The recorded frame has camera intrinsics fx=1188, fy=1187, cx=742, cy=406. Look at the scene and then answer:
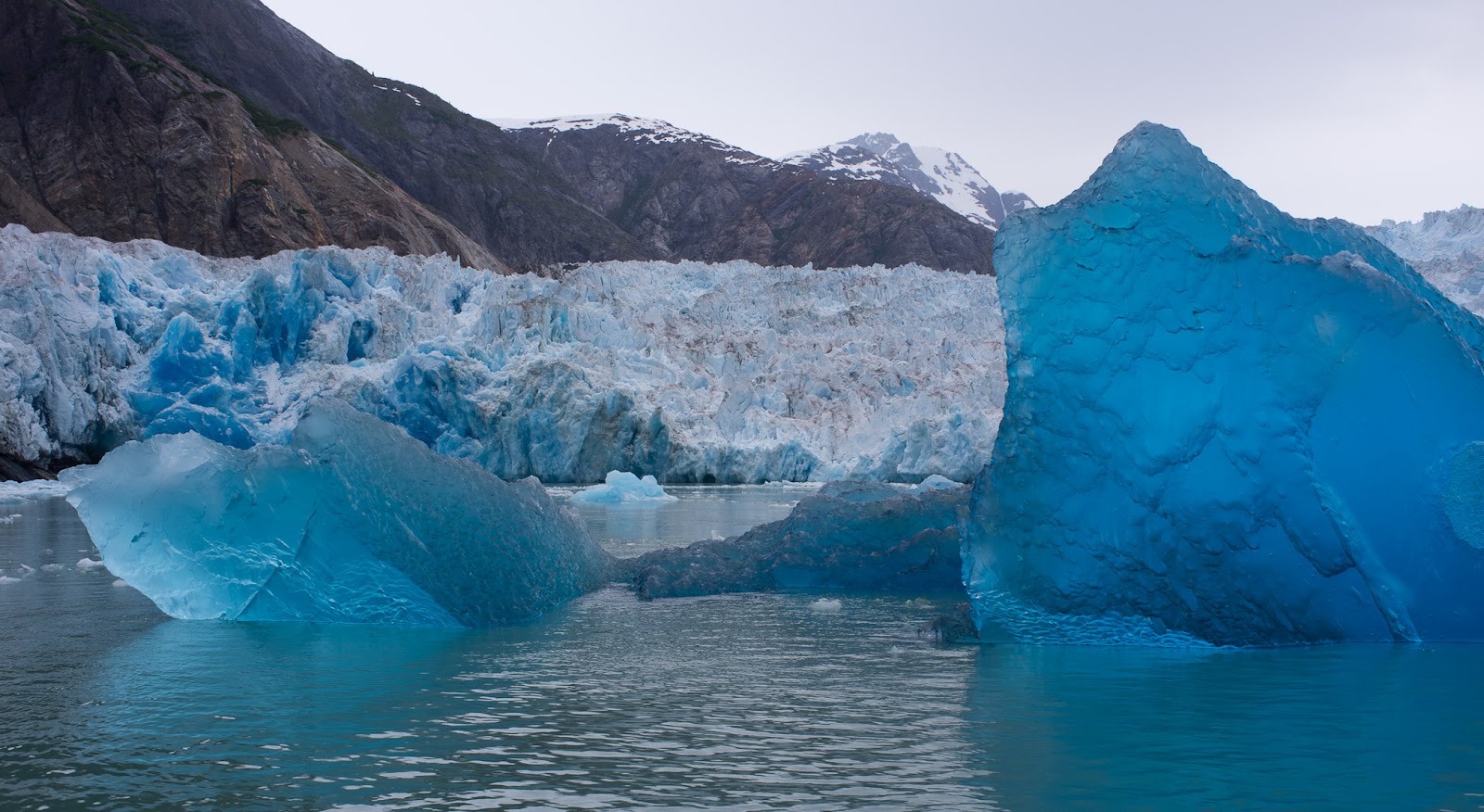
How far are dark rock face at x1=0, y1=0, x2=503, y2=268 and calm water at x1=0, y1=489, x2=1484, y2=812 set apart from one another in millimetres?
37944

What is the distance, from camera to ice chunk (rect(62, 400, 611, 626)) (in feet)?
23.2

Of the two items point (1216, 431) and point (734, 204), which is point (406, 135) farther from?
point (1216, 431)

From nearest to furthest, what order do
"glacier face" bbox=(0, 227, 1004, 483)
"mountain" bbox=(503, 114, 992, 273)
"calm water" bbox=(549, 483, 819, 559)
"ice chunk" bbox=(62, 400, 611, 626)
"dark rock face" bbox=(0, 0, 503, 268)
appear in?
1. "ice chunk" bbox=(62, 400, 611, 626)
2. "calm water" bbox=(549, 483, 819, 559)
3. "glacier face" bbox=(0, 227, 1004, 483)
4. "dark rock face" bbox=(0, 0, 503, 268)
5. "mountain" bbox=(503, 114, 992, 273)

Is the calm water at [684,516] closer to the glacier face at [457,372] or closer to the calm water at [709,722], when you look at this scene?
the glacier face at [457,372]

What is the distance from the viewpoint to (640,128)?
87.8 meters

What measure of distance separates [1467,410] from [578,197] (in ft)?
235

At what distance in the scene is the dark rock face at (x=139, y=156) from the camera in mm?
40688

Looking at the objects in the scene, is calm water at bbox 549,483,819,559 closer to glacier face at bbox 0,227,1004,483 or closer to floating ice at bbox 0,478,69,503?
glacier face at bbox 0,227,1004,483

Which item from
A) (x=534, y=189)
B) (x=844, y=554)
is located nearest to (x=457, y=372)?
(x=844, y=554)

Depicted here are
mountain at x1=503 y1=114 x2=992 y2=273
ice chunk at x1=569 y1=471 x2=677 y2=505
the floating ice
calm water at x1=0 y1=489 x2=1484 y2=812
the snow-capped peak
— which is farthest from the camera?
the snow-capped peak

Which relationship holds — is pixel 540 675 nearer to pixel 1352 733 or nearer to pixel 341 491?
pixel 341 491

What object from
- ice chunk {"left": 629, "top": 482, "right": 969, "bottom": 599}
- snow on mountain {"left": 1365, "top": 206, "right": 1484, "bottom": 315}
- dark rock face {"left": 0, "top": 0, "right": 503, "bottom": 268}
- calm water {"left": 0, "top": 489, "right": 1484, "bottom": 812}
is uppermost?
dark rock face {"left": 0, "top": 0, "right": 503, "bottom": 268}

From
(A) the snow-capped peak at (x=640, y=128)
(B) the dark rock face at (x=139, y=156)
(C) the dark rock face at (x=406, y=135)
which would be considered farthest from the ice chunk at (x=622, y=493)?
(A) the snow-capped peak at (x=640, y=128)

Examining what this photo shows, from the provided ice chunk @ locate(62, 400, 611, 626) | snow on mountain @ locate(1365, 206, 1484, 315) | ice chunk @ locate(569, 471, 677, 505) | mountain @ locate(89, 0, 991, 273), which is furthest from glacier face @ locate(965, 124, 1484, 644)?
mountain @ locate(89, 0, 991, 273)
